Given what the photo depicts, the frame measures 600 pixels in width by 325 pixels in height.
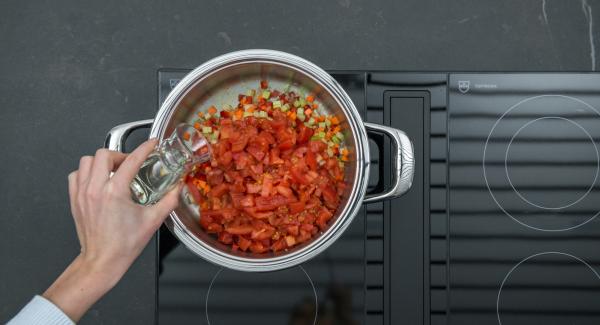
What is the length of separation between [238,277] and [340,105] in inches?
18.0

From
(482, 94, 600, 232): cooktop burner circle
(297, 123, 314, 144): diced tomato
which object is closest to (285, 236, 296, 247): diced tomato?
(297, 123, 314, 144): diced tomato

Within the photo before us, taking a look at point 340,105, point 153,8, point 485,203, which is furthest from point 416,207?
point 153,8

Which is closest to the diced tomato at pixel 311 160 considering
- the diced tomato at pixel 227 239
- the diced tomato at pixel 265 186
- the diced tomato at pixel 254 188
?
the diced tomato at pixel 265 186

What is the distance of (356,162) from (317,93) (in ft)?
0.63

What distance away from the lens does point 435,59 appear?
1.21 metres

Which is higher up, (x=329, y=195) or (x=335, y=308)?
(x=329, y=195)

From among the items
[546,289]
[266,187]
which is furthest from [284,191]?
[546,289]

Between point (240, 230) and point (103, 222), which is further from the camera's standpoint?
point (240, 230)

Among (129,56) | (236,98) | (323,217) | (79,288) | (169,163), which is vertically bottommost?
(79,288)

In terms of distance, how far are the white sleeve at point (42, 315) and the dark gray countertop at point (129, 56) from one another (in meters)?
0.44

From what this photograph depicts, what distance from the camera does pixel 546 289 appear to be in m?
1.12

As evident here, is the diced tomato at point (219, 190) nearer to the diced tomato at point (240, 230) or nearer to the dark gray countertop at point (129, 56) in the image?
the diced tomato at point (240, 230)

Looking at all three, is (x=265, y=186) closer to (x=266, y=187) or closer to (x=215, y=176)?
(x=266, y=187)

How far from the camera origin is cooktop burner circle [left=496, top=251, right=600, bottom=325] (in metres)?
1.12
